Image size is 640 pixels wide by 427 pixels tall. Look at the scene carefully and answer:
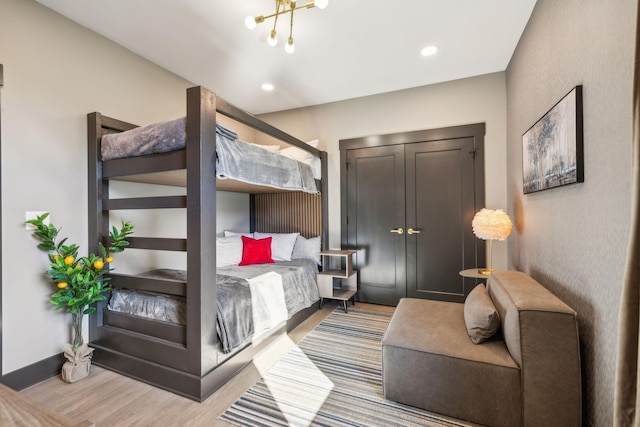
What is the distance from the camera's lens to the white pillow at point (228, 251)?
10.2ft

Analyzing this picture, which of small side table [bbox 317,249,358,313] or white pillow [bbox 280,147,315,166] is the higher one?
white pillow [bbox 280,147,315,166]

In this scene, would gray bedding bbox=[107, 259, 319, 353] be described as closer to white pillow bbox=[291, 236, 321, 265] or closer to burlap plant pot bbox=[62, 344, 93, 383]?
burlap plant pot bbox=[62, 344, 93, 383]

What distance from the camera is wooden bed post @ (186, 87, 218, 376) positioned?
5.67ft

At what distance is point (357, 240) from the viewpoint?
144 inches

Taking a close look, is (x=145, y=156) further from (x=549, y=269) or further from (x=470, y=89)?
(x=470, y=89)

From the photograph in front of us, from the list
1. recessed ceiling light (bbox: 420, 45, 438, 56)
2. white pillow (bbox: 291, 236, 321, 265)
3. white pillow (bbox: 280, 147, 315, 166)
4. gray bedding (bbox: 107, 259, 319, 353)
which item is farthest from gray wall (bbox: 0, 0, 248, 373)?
recessed ceiling light (bbox: 420, 45, 438, 56)

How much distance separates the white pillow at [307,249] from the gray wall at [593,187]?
224 centimetres

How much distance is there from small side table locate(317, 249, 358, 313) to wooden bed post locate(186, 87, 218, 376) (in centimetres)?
170

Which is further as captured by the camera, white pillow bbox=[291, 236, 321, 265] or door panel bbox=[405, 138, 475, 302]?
white pillow bbox=[291, 236, 321, 265]

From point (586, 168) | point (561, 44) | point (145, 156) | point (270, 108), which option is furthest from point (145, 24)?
point (586, 168)

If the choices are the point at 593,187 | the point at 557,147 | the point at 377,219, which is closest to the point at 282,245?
the point at 377,219

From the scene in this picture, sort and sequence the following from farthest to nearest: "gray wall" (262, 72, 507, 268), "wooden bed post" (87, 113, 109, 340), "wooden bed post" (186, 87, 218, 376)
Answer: "gray wall" (262, 72, 507, 268)
"wooden bed post" (87, 113, 109, 340)
"wooden bed post" (186, 87, 218, 376)

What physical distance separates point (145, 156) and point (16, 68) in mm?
961

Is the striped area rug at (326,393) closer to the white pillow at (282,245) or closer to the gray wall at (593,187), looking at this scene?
the gray wall at (593,187)
